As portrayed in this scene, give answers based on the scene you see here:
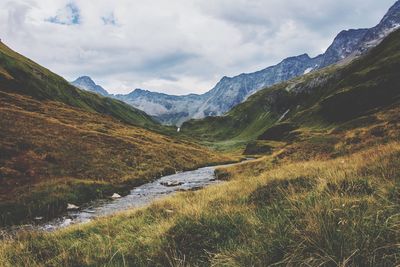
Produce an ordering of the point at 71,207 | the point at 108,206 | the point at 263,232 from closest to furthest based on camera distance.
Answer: the point at 263,232, the point at 71,207, the point at 108,206

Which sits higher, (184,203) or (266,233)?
(266,233)

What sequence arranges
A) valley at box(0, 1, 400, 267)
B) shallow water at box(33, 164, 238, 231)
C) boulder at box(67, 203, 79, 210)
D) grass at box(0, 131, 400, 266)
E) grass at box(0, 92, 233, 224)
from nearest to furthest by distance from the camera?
grass at box(0, 131, 400, 266), valley at box(0, 1, 400, 267), shallow water at box(33, 164, 238, 231), grass at box(0, 92, 233, 224), boulder at box(67, 203, 79, 210)

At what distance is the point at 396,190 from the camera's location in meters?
6.28

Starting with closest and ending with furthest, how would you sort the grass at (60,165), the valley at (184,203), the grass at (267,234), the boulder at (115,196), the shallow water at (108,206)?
1. the grass at (267,234)
2. the valley at (184,203)
3. the shallow water at (108,206)
4. the grass at (60,165)
5. the boulder at (115,196)

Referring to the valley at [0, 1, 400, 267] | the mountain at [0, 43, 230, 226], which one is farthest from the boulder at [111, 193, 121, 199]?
the mountain at [0, 43, 230, 226]

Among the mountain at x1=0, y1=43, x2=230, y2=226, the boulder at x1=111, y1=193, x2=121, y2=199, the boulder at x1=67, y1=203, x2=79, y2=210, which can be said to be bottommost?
the boulder at x1=111, y1=193, x2=121, y2=199

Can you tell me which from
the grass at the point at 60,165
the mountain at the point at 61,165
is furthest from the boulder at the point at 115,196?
the grass at the point at 60,165

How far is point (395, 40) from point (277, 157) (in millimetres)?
125430

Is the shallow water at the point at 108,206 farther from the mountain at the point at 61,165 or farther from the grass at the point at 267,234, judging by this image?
the grass at the point at 267,234

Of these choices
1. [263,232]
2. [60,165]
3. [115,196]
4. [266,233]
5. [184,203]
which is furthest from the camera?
[60,165]

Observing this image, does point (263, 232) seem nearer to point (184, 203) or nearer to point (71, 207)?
point (184, 203)

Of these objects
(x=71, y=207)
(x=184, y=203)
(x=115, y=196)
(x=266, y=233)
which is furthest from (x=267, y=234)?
(x=115, y=196)

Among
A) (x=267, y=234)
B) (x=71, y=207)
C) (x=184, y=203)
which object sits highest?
(x=267, y=234)

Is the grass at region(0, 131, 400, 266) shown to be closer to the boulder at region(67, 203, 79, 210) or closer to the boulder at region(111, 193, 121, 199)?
the boulder at region(67, 203, 79, 210)
